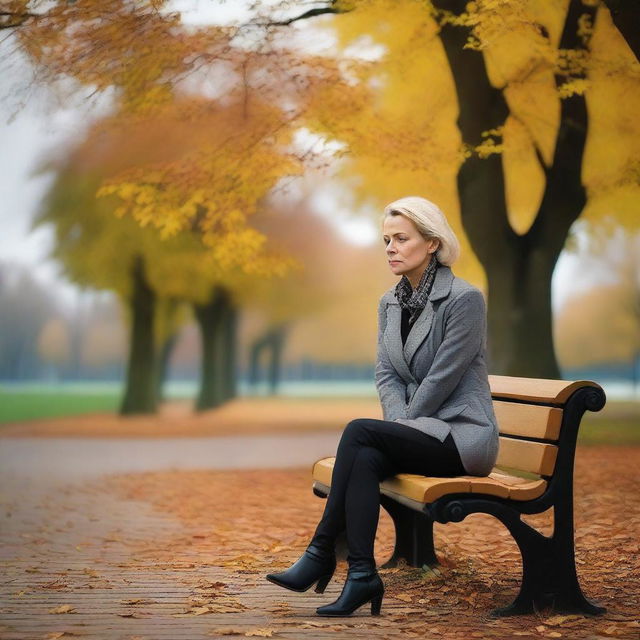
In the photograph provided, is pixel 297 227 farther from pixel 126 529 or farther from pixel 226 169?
pixel 126 529

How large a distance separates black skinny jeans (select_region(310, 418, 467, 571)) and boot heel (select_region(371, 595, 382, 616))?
200mm

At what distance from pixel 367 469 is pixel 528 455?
960 millimetres

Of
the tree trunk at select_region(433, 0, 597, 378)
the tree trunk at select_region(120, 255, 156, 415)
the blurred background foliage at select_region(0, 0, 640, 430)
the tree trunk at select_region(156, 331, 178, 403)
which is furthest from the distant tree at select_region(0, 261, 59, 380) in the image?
the tree trunk at select_region(433, 0, 597, 378)

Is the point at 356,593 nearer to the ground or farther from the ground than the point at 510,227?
nearer to the ground

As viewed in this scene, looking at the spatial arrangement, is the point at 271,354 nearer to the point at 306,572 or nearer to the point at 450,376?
the point at 450,376

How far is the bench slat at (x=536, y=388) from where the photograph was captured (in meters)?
4.74

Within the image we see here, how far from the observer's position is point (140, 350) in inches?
970

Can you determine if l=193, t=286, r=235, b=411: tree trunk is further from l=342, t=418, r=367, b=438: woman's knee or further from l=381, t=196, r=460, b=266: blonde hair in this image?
l=342, t=418, r=367, b=438: woman's knee

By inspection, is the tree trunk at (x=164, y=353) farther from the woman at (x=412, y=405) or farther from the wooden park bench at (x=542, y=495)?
the wooden park bench at (x=542, y=495)

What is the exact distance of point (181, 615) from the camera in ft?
15.1

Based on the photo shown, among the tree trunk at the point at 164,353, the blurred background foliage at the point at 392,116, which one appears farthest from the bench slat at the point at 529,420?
the tree trunk at the point at 164,353

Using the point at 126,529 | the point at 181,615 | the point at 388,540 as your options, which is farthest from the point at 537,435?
the point at 126,529

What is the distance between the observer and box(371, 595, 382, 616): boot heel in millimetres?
4542

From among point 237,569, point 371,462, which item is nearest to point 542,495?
point 371,462
